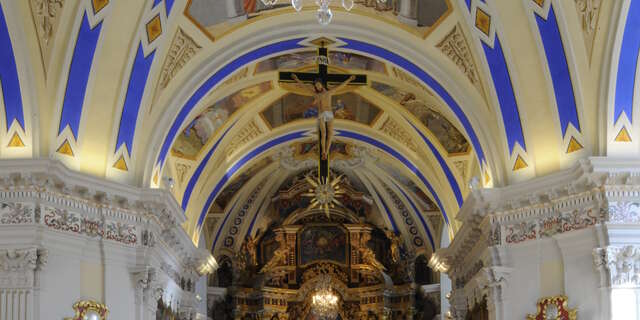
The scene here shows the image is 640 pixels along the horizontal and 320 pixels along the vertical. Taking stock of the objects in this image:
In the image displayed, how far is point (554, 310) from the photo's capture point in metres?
14.5

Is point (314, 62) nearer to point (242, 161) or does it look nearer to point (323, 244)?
point (242, 161)

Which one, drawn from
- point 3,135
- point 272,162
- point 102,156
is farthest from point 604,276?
point 272,162

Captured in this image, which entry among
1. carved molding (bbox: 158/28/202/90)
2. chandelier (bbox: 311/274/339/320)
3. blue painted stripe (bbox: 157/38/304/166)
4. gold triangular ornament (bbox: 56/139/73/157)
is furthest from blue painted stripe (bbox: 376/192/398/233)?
gold triangular ornament (bbox: 56/139/73/157)

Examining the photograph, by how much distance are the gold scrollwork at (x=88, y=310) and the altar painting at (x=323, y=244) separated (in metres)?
15.2

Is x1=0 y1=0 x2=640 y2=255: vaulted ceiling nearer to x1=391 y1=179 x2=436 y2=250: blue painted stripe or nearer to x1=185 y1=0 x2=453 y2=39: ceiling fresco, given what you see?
x1=185 y1=0 x2=453 y2=39: ceiling fresco

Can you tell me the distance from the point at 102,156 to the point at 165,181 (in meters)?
2.35

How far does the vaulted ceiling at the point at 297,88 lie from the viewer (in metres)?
14.2

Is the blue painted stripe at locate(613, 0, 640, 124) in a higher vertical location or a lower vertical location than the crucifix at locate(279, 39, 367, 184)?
lower

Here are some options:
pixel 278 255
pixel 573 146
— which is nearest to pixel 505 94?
pixel 573 146

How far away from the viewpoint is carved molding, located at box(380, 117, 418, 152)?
21.3 metres

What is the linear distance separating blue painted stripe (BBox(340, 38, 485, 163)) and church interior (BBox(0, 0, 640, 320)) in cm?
5

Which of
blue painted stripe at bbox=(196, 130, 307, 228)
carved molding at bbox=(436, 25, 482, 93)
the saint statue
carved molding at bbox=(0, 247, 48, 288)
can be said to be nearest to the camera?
carved molding at bbox=(0, 247, 48, 288)

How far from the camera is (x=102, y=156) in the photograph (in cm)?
1514

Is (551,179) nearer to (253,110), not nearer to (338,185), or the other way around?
(253,110)
